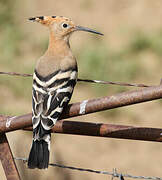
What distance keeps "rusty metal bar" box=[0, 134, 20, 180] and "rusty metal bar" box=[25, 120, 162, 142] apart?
0.97 feet

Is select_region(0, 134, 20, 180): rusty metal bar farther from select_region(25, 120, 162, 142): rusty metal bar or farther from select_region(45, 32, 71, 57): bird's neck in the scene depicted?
select_region(45, 32, 71, 57): bird's neck

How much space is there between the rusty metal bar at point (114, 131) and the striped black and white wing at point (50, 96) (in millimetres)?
373

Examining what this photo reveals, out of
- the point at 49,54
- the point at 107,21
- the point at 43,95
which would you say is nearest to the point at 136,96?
the point at 43,95

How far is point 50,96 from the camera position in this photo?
2.97 m

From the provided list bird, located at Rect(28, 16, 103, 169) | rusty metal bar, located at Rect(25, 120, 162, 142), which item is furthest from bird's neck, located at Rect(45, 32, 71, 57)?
rusty metal bar, located at Rect(25, 120, 162, 142)

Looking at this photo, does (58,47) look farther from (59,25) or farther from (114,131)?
(114,131)

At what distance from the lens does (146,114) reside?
6.02m

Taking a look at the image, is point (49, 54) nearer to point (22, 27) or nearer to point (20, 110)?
point (20, 110)

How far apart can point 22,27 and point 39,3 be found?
0.97m

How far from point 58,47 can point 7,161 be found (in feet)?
5.66

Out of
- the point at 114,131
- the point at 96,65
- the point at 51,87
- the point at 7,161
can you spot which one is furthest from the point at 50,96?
the point at 96,65

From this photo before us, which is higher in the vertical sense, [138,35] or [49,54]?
[49,54]

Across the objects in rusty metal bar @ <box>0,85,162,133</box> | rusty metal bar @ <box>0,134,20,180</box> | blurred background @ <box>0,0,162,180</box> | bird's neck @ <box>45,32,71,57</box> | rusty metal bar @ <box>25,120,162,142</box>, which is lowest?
blurred background @ <box>0,0,162,180</box>

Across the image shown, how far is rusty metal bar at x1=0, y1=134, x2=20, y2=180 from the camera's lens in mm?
2254
